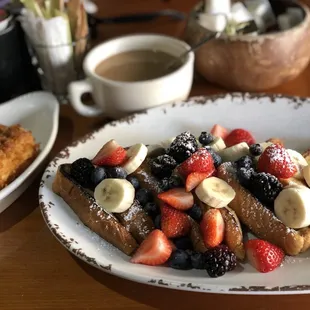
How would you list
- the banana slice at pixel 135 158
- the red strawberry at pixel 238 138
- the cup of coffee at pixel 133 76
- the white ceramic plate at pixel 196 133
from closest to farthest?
1. the white ceramic plate at pixel 196 133
2. the banana slice at pixel 135 158
3. the red strawberry at pixel 238 138
4. the cup of coffee at pixel 133 76

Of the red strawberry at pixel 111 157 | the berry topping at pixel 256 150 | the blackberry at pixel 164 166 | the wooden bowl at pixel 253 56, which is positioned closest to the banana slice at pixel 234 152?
the berry topping at pixel 256 150

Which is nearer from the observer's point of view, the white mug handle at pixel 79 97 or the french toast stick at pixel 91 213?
the french toast stick at pixel 91 213

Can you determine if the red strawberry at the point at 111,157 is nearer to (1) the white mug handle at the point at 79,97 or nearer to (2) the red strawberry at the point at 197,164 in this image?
(2) the red strawberry at the point at 197,164

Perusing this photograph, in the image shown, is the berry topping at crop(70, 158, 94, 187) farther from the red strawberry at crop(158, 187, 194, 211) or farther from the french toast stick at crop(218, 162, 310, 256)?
the french toast stick at crop(218, 162, 310, 256)

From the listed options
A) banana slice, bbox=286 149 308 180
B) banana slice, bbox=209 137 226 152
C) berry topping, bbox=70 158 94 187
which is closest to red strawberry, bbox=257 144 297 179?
banana slice, bbox=286 149 308 180

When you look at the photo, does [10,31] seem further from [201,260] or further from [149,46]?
[201,260]

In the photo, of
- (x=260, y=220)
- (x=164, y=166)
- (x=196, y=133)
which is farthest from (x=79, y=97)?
(x=260, y=220)
